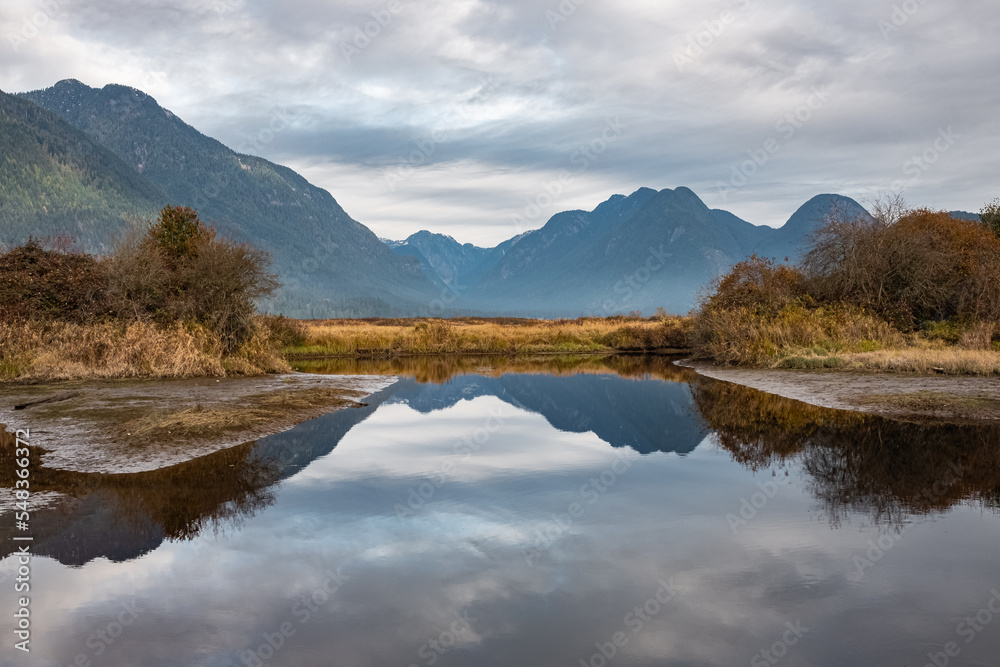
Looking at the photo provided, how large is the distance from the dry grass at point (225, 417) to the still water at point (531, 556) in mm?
1378

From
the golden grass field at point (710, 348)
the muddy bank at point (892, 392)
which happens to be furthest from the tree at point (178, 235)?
the muddy bank at point (892, 392)

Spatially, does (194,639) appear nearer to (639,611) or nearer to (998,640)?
(639,611)

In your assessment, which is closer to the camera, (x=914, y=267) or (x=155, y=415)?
(x=155, y=415)

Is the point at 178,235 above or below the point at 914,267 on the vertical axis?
above

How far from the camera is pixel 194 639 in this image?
6.34 metres

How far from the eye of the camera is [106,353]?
2812cm

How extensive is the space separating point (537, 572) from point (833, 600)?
2.96 m

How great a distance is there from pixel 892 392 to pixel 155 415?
20779 mm

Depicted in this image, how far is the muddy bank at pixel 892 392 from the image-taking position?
18328 mm

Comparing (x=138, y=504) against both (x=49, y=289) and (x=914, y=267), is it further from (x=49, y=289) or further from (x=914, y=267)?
(x=914, y=267)

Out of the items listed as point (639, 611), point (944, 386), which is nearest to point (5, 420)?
point (639, 611)

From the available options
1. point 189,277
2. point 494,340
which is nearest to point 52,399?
point 189,277

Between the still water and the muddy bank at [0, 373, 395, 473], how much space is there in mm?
950

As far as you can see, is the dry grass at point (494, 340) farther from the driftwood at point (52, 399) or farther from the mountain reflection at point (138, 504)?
the mountain reflection at point (138, 504)
